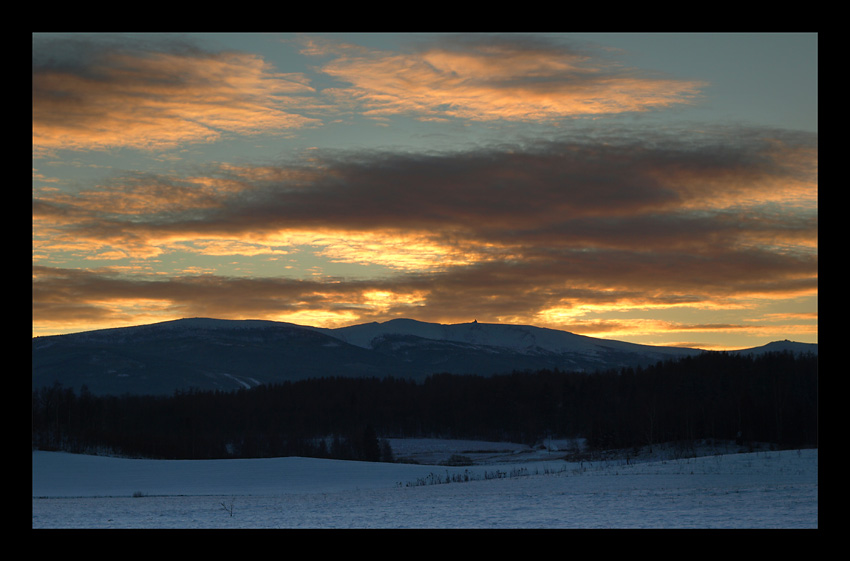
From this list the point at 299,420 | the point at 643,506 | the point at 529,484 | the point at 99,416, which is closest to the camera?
the point at 643,506

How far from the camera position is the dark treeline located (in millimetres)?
101312

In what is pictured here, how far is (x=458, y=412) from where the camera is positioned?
162000 mm

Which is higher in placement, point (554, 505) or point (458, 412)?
point (554, 505)

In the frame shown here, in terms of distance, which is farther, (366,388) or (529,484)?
(366,388)

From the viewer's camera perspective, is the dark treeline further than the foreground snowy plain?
Yes

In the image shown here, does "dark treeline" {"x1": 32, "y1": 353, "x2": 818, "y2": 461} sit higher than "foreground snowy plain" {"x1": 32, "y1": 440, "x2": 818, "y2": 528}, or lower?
lower

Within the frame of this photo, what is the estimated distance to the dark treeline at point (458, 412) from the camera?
101312mm

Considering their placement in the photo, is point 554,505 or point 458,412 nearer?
point 554,505

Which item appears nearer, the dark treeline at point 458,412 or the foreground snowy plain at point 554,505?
the foreground snowy plain at point 554,505
